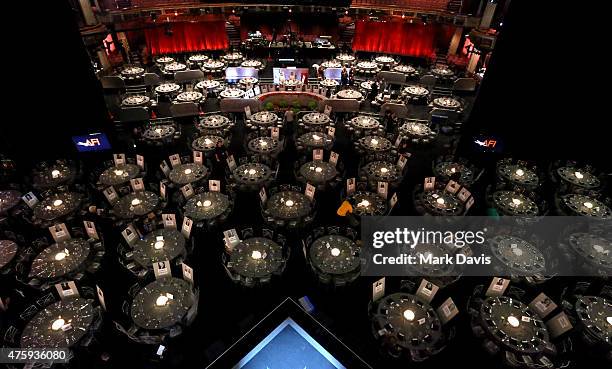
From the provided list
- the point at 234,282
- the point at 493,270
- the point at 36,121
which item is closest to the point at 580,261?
the point at 493,270

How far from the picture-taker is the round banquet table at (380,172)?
10.7 m

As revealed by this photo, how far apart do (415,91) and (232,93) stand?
10.3 metres

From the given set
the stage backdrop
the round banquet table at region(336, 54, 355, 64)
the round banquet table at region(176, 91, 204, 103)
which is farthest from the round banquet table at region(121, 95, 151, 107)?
the stage backdrop

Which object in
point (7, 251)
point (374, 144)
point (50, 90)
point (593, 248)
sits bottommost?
point (7, 251)

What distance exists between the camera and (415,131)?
13977 millimetres

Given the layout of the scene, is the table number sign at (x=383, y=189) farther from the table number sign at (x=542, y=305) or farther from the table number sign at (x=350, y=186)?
the table number sign at (x=542, y=305)

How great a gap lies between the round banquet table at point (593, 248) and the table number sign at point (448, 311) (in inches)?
188

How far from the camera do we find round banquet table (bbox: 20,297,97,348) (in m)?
6.14

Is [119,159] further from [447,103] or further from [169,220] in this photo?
[447,103]

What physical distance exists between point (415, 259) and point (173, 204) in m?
7.53

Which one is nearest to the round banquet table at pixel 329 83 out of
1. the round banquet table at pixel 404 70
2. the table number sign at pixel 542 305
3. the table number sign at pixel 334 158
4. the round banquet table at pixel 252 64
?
the round banquet table at pixel 404 70

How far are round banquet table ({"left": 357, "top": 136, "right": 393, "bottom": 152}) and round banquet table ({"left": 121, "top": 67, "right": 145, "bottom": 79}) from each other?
1524 cm

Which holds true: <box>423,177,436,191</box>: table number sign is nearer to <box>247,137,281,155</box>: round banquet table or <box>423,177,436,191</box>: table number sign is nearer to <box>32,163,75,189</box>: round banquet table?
<box>247,137,281,155</box>: round banquet table

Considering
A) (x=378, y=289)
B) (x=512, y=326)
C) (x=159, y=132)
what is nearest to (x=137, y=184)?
(x=159, y=132)
